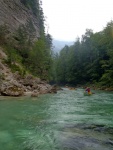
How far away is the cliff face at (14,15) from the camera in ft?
170

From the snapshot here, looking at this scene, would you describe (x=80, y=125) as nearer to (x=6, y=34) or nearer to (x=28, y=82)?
(x=28, y=82)

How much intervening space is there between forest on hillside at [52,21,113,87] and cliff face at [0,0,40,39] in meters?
19.4

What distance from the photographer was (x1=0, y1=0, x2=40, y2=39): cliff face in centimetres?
5172

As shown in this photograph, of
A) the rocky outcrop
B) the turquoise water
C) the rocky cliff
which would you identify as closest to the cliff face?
the rocky cliff

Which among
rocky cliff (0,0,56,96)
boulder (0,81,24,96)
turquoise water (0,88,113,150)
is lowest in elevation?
turquoise water (0,88,113,150)

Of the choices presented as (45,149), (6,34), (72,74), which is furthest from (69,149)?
(72,74)

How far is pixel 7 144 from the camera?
9.07m

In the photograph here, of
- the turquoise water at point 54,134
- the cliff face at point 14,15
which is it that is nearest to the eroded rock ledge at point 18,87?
the turquoise water at point 54,134

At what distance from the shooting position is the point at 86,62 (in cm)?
7388

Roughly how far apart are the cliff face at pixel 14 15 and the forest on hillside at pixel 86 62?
19.4 m

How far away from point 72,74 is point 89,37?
47.8ft

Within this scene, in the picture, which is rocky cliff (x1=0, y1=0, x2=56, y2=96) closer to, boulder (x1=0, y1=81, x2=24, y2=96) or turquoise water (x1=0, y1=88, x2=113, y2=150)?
boulder (x1=0, y1=81, x2=24, y2=96)

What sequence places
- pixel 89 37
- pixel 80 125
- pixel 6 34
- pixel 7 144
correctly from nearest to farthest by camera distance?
1. pixel 7 144
2. pixel 80 125
3. pixel 6 34
4. pixel 89 37

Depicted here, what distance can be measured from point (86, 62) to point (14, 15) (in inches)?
1130
